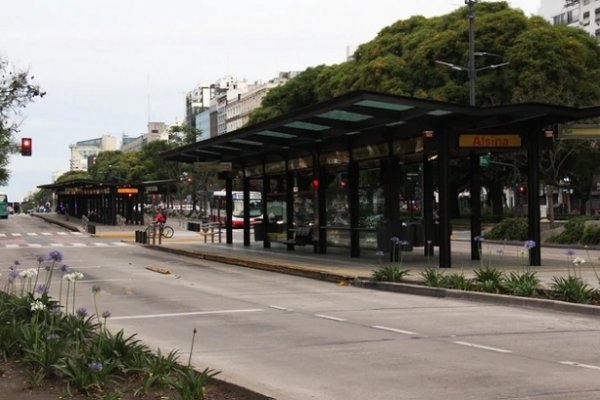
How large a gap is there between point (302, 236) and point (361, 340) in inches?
690

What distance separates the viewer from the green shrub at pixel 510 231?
31.5 meters

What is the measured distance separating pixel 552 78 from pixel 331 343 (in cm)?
3722

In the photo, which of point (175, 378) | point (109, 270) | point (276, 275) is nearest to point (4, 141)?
point (109, 270)

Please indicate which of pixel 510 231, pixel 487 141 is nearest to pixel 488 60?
pixel 510 231

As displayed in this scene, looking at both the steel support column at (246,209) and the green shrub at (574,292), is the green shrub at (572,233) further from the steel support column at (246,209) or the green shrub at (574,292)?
the green shrub at (574,292)

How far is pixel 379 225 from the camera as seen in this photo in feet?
69.1

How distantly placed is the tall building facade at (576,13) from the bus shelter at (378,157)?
7046 cm

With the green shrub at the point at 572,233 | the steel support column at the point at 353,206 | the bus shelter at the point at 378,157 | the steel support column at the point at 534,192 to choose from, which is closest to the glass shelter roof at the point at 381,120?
the bus shelter at the point at 378,157

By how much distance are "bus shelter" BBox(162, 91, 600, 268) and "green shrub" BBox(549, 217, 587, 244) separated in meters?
6.22

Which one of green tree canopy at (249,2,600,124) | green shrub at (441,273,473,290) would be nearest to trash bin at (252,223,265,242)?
green shrub at (441,273,473,290)

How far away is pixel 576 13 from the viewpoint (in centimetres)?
9650

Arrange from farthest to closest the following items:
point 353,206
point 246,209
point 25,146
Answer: point 25,146 → point 246,209 → point 353,206

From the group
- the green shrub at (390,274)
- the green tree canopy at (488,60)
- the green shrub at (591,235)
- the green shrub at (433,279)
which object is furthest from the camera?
Answer: the green tree canopy at (488,60)

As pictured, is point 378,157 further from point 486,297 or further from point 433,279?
point 486,297
